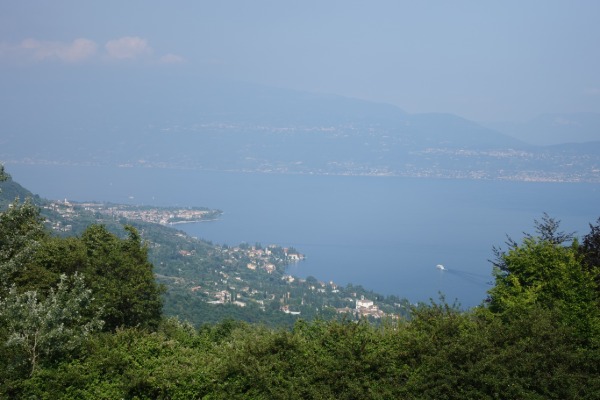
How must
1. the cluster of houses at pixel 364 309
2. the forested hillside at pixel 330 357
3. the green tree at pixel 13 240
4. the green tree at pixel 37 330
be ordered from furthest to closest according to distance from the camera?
the cluster of houses at pixel 364 309
the green tree at pixel 13 240
the green tree at pixel 37 330
the forested hillside at pixel 330 357

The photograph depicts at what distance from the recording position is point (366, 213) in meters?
90.5

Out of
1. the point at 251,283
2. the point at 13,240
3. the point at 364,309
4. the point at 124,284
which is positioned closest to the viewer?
the point at 13,240

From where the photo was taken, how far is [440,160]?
14850 centimetres

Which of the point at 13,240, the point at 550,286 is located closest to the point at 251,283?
the point at 13,240

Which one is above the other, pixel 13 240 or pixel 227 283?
pixel 13 240

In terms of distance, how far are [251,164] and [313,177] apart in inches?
906

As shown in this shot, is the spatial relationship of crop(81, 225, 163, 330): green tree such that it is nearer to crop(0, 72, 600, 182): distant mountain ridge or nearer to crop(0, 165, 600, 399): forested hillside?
crop(0, 165, 600, 399): forested hillside

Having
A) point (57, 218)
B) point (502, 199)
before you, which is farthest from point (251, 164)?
point (57, 218)

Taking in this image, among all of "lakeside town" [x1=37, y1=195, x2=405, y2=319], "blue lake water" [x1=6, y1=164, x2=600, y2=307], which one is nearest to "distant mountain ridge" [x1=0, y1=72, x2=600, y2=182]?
"blue lake water" [x1=6, y1=164, x2=600, y2=307]

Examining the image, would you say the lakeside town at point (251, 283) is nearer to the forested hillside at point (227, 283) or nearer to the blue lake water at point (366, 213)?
the forested hillside at point (227, 283)

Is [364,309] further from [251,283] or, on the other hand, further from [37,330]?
[37,330]

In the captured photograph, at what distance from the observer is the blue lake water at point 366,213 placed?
5234 cm

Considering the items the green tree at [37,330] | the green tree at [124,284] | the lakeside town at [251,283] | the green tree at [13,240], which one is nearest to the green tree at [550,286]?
the green tree at [37,330]

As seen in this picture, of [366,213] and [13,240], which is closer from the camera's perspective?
[13,240]
